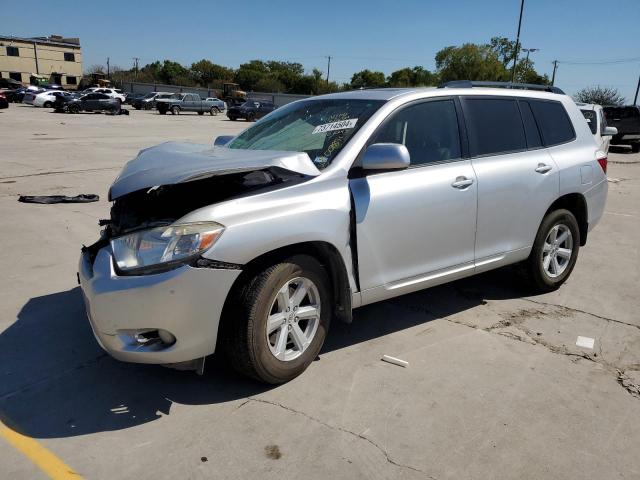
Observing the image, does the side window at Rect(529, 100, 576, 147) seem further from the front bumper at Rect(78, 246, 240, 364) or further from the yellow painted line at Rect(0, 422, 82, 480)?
the yellow painted line at Rect(0, 422, 82, 480)

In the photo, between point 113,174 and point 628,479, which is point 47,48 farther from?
point 628,479

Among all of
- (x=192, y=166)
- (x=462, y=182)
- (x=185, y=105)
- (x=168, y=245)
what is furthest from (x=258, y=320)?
(x=185, y=105)

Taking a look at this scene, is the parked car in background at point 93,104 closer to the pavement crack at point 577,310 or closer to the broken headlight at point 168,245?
the pavement crack at point 577,310

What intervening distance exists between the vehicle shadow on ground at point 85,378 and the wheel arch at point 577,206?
5.14 feet

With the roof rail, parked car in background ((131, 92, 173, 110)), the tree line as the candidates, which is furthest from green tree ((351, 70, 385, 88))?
the roof rail

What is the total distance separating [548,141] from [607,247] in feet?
9.38

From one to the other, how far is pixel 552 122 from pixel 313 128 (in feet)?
8.04

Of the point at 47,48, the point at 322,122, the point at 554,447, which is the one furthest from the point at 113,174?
the point at 47,48

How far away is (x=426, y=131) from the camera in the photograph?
13.1ft

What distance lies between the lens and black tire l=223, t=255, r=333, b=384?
302cm

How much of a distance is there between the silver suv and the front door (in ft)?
0.04

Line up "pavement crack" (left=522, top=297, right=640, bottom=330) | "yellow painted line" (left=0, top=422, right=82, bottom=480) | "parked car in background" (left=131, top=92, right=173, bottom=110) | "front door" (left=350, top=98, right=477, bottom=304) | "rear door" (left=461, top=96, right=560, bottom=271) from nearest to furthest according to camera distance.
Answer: "yellow painted line" (left=0, top=422, right=82, bottom=480)
"front door" (left=350, top=98, right=477, bottom=304)
"rear door" (left=461, top=96, right=560, bottom=271)
"pavement crack" (left=522, top=297, right=640, bottom=330)
"parked car in background" (left=131, top=92, right=173, bottom=110)

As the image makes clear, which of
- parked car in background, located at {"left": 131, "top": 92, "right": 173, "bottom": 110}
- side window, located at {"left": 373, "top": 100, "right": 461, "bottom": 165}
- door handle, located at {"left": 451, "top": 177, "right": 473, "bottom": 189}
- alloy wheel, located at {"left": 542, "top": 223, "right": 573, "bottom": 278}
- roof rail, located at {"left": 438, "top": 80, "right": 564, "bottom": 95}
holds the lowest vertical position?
alloy wheel, located at {"left": 542, "top": 223, "right": 573, "bottom": 278}

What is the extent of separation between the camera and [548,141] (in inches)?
192
